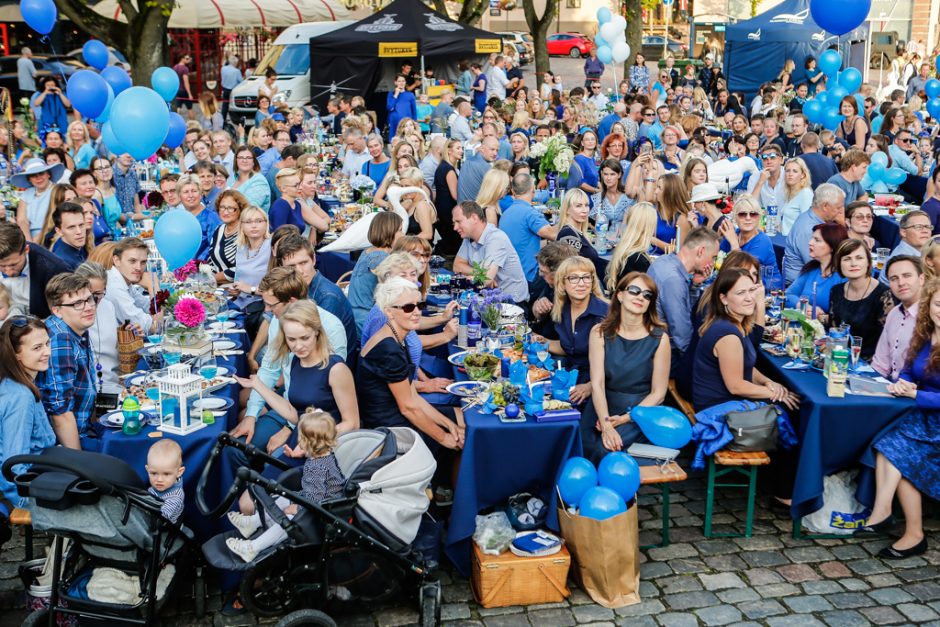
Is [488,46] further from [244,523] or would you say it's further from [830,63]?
[244,523]

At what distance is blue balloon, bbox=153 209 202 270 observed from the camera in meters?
7.05

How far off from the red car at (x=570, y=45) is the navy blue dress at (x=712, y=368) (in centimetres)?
4296

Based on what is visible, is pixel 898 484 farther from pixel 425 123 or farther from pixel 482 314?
pixel 425 123

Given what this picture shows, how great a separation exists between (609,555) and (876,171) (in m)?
8.21

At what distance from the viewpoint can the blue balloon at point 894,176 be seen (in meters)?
11.2

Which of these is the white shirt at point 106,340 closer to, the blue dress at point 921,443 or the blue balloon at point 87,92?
the blue dress at point 921,443

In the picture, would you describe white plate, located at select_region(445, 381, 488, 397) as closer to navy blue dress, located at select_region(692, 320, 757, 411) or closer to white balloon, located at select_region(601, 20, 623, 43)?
navy blue dress, located at select_region(692, 320, 757, 411)

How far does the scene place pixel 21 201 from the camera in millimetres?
9023

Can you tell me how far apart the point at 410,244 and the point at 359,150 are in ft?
20.9

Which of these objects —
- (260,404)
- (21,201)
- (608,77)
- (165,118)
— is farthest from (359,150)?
(608,77)

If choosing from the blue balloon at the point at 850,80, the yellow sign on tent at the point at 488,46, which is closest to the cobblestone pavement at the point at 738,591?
the blue balloon at the point at 850,80

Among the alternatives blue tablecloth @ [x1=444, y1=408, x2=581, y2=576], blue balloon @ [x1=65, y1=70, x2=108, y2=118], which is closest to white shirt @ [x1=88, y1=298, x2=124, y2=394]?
blue tablecloth @ [x1=444, y1=408, x2=581, y2=576]

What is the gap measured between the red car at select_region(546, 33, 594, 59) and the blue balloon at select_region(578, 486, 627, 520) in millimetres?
44048

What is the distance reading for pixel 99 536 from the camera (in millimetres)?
4195
